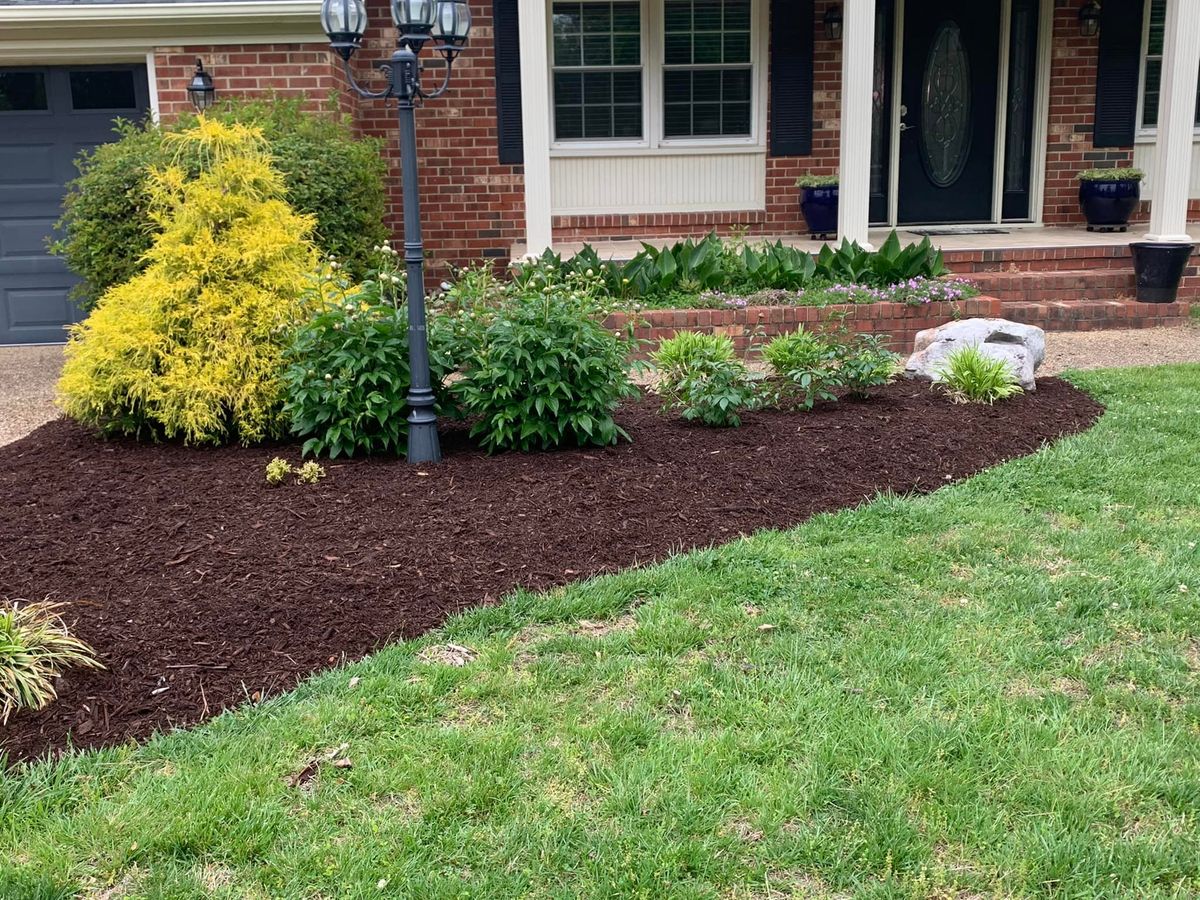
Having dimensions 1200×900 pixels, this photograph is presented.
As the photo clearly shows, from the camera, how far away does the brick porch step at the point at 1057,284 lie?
30.9 feet

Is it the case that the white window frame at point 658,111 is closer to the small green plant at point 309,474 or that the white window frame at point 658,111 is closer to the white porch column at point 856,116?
the white porch column at point 856,116

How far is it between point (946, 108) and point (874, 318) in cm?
458

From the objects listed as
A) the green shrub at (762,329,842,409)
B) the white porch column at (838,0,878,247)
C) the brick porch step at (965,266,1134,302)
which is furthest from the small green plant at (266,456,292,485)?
the brick porch step at (965,266,1134,302)

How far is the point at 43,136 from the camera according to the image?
9398 mm

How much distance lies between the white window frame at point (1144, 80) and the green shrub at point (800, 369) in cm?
714

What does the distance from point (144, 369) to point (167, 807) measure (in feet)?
11.4

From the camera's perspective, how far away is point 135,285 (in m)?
5.93

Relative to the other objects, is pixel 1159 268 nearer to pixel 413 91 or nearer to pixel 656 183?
pixel 656 183

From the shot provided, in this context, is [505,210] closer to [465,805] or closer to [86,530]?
[86,530]

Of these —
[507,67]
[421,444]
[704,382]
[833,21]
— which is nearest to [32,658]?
[421,444]

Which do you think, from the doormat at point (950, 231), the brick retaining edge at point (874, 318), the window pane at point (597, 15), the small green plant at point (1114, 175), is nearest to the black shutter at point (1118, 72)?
the small green plant at point (1114, 175)

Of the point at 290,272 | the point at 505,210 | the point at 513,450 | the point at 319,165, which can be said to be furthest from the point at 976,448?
the point at 505,210

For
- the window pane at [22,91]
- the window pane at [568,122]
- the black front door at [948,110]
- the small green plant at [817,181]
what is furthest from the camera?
the black front door at [948,110]

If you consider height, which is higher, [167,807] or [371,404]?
[371,404]
